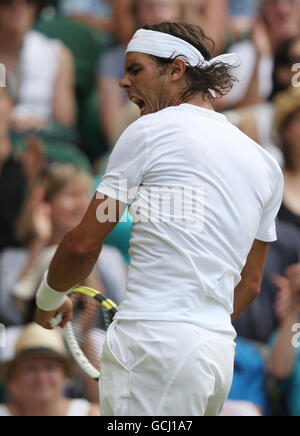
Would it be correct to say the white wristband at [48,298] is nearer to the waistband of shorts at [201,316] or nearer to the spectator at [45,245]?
the waistband of shorts at [201,316]

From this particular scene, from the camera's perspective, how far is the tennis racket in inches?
152

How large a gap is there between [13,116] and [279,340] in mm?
2743

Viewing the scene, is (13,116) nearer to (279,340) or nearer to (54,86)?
(54,86)

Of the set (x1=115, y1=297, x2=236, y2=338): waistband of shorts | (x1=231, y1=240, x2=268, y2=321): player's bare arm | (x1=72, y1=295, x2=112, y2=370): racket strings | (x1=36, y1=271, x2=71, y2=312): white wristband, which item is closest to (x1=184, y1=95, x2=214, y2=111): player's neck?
(x1=231, y1=240, x2=268, y2=321): player's bare arm

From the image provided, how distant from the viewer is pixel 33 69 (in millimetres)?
7160

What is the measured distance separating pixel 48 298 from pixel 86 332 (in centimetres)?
117

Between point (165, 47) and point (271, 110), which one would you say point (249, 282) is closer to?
point (165, 47)

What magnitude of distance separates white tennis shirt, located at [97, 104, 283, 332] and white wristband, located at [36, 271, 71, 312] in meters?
0.38

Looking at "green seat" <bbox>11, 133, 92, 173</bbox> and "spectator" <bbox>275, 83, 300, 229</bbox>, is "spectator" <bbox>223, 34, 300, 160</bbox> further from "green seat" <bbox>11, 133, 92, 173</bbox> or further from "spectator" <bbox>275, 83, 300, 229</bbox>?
"green seat" <bbox>11, 133, 92, 173</bbox>

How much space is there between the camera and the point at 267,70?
7402mm

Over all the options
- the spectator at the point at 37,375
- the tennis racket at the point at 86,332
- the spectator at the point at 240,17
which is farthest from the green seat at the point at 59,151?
the tennis racket at the point at 86,332

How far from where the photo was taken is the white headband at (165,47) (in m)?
3.14

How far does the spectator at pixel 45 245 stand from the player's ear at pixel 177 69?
2.70m
